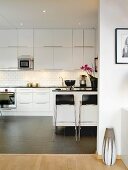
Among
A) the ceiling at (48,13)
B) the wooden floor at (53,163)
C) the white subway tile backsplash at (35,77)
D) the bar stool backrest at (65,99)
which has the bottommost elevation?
the wooden floor at (53,163)

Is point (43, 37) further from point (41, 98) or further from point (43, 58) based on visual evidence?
point (41, 98)

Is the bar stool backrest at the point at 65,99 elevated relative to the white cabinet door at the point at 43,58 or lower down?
lower down

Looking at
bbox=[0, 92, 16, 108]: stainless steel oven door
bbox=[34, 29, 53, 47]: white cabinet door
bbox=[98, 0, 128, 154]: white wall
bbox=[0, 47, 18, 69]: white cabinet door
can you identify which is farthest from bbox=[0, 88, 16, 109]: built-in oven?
bbox=[98, 0, 128, 154]: white wall

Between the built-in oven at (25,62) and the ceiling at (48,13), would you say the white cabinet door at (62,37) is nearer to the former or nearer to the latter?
the ceiling at (48,13)

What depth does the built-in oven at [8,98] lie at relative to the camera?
813 cm

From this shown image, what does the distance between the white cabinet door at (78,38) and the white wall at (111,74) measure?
440 cm

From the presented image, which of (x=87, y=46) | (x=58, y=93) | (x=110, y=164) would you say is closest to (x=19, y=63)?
(x=87, y=46)

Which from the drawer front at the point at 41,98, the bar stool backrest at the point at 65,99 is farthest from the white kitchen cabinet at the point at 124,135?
the drawer front at the point at 41,98

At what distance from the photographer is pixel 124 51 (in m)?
4.04

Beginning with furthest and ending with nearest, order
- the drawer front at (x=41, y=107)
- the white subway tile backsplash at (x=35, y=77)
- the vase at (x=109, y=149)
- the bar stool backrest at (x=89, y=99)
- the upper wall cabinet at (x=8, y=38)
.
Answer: the white subway tile backsplash at (x=35, y=77)
the upper wall cabinet at (x=8, y=38)
the drawer front at (x=41, y=107)
the bar stool backrest at (x=89, y=99)
the vase at (x=109, y=149)

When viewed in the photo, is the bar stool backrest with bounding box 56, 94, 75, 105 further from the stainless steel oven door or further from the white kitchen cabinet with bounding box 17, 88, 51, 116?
the stainless steel oven door

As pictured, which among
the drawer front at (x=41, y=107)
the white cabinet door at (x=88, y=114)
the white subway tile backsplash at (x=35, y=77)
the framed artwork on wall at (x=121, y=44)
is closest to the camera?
the framed artwork on wall at (x=121, y=44)

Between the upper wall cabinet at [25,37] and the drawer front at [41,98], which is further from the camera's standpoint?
the upper wall cabinet at [25,37]

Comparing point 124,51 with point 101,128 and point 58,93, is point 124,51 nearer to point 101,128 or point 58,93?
point 101,128
